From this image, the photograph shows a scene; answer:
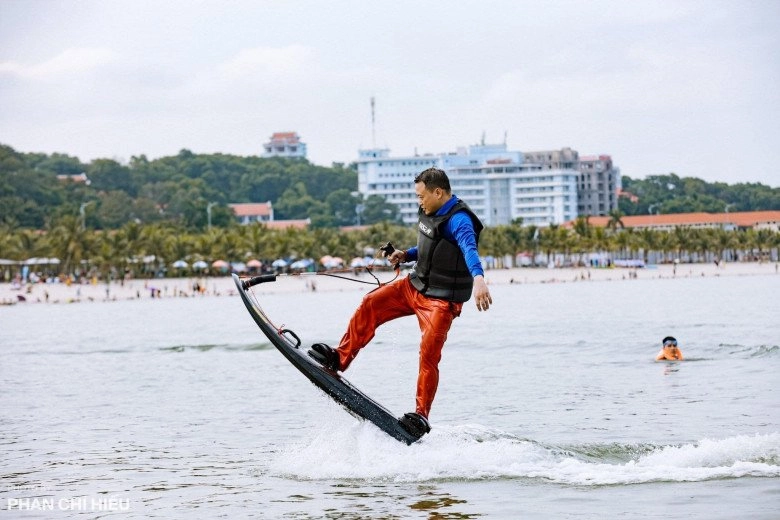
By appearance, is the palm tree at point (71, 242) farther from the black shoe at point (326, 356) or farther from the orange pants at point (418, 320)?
the orange pants at point (418, 320)

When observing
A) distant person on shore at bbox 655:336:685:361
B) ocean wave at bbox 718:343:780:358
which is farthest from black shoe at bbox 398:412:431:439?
ocean wave at bbox 718:343:780:358

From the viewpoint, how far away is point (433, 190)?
35.8ft

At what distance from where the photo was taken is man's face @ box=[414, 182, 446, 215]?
10914 millimetres

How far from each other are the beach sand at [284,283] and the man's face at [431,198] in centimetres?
9282

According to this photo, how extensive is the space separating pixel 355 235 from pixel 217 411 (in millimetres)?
150901

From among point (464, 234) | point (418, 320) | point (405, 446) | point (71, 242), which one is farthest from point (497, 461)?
point (71, 242)

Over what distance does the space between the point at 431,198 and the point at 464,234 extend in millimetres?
506

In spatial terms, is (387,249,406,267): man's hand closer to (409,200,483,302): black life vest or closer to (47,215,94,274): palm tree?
(409,200,483,302): black life vest

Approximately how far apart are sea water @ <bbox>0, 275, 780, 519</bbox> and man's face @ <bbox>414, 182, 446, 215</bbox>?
2.14 metres

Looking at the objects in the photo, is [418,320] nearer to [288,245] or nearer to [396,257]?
[396,257]

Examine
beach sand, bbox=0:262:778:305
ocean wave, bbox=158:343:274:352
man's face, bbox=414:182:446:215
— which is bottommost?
beach sand, bbox=0:262:778:305

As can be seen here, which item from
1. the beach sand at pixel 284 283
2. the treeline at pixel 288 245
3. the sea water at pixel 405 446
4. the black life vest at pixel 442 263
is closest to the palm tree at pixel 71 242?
the treeline at pixel 288 245

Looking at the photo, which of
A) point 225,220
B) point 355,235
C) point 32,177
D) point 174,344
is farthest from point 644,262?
point 174,344

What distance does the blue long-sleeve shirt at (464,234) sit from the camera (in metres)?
10.4
